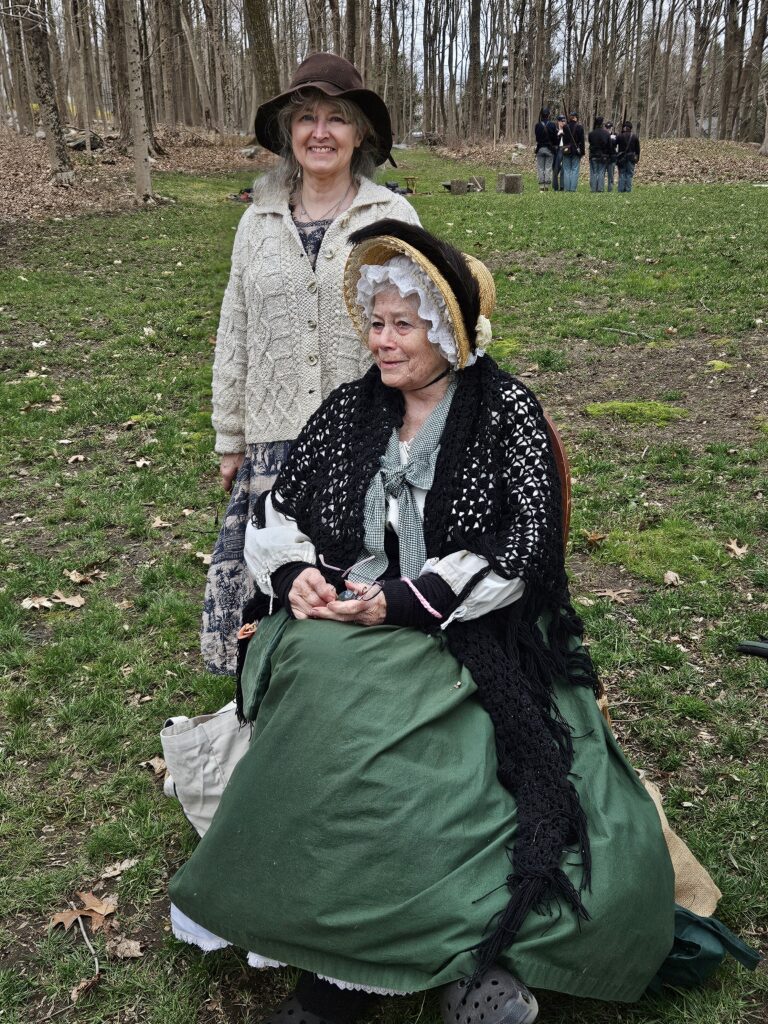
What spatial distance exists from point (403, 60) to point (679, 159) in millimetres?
30226

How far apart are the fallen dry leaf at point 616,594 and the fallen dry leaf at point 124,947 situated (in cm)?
283

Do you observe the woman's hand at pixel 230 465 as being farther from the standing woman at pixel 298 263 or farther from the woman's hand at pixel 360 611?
the woman's hand at pixel 360 611

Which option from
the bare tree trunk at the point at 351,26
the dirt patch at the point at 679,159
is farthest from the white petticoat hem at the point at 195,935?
the bare tree trunk at the point at 351,26

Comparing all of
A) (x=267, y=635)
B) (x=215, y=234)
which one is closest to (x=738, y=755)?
(x=267, y=635)

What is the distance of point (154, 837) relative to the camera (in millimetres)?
3316

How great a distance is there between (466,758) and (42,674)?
2.62m

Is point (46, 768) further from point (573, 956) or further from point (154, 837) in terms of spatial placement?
point (573, 956)

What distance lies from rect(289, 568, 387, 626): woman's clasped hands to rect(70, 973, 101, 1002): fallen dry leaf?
3.95ft

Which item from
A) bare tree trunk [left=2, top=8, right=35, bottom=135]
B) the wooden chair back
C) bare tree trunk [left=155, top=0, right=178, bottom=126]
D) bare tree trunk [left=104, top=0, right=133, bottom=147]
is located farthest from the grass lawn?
bare tree trunk [left=2, top=8, right=35, bottom=135]

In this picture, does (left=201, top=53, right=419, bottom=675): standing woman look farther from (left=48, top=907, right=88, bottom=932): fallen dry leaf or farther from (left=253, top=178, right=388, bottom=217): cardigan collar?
(left=48, top=907, right=88, bottom=932): fallen dry leaf

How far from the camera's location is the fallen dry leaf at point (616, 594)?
189 inches

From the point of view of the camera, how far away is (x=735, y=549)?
518 centimetres

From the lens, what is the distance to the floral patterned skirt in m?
3.38

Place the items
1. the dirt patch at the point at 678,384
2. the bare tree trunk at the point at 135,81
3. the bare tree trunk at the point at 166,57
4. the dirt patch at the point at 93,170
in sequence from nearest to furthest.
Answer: the dirt patch at the point at 678,384 < the bare tree trunk at the point at 135,81 < the dirt patch at the point at 93,170 < the bare tree trunk at the point at 166,57
